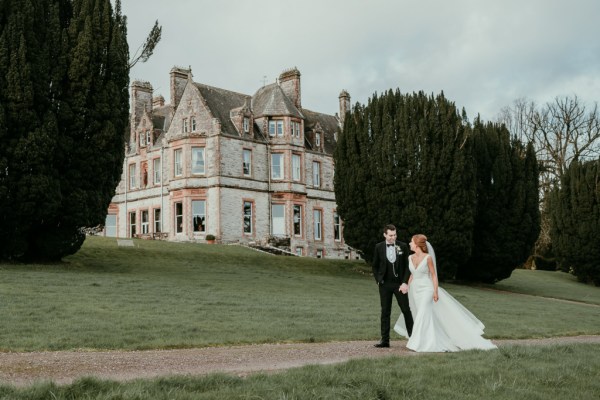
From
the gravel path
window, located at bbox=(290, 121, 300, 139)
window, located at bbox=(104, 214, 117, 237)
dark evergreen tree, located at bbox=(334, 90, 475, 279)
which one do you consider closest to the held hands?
the gravel path

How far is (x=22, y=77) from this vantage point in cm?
2166

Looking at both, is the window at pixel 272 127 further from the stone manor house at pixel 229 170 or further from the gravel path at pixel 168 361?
the gravel path at pixel 168 361

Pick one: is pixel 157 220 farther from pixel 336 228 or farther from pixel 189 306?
pixel 189 306

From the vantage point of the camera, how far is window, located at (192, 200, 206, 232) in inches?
1730

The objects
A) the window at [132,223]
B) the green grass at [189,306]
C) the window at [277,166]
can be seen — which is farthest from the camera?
the window at [132,223]

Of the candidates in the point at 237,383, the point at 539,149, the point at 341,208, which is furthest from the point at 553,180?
the point at 237,383

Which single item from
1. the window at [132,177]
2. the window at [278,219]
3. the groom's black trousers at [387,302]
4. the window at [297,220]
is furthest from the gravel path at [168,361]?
the window at [132,177]

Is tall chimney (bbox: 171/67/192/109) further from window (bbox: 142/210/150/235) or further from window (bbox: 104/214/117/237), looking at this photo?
window (bbox: 104/214/117/237)

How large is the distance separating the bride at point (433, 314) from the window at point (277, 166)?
3584cm

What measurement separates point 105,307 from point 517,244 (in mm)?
23942

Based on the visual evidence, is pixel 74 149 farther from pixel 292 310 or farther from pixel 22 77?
pixel 292 310

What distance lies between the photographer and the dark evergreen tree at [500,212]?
33.7m

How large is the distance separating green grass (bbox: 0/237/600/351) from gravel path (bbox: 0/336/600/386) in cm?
78

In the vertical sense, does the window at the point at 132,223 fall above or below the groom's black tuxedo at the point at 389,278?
above
